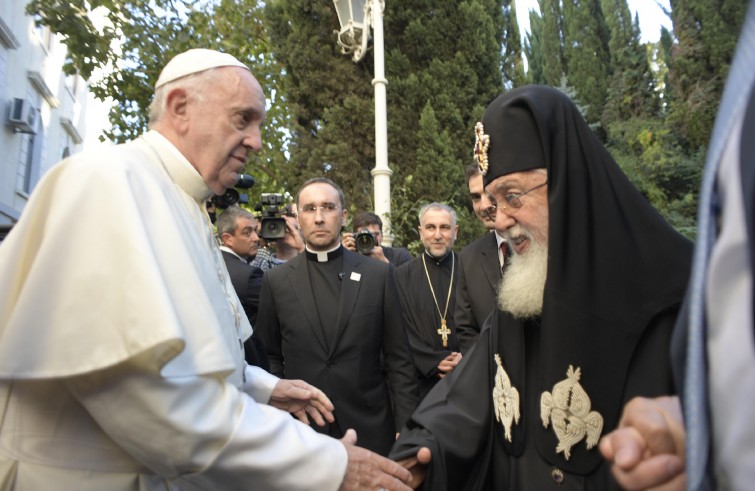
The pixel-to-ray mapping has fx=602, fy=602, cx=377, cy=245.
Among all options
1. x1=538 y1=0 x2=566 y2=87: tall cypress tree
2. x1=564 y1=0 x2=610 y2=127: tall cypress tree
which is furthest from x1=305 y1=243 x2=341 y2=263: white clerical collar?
x1=538 y1=0 x2=566 y2=87: tall cypress tree

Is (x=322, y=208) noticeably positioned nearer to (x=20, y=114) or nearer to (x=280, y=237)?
(x=280, y=237)

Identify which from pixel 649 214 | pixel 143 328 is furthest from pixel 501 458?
pixel 143 328

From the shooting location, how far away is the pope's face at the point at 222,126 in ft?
7.36

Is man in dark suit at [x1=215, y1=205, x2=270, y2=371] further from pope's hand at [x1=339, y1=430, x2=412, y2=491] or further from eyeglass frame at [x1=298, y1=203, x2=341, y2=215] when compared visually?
pope's hand at [x1=339, y1=430, x2=412, y2=491]

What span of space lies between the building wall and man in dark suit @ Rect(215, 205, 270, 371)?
9917mm

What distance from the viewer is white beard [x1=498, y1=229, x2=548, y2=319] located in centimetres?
238

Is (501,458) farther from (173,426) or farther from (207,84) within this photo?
(207,84)

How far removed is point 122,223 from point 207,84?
82 cm

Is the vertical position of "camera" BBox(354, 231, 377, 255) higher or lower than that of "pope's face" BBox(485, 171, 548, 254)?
lower

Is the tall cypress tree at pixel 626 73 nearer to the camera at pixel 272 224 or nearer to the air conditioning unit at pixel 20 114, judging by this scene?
the camera at pixel 272 224

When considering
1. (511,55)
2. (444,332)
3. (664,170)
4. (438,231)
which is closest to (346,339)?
(444,332)

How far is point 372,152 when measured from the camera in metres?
14.7

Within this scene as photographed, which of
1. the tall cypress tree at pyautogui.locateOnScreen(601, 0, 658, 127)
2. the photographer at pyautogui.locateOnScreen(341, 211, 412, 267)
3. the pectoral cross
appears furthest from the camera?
the tall cypress tree at pyautogui.locateOnScreen(601, 0, 658, 127)

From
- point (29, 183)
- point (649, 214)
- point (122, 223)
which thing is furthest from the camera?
point (29, 183)
